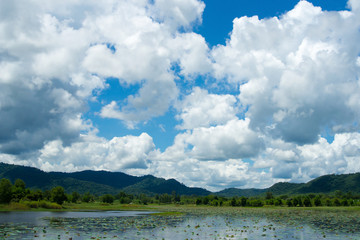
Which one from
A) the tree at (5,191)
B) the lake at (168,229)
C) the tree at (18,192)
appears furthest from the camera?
the tree at (18,192)

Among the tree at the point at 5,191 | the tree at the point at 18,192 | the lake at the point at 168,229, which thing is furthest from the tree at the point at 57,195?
the lake at the point at 168,229

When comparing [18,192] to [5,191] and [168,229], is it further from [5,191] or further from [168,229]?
[168,229]

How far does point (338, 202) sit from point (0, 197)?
196 m

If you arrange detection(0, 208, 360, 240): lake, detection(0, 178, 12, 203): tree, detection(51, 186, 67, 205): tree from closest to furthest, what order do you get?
detection(0, 208, 360, 240): lake → detection(0, 178, 12, 203): tree → detection(51, 186, 67, 205): tree

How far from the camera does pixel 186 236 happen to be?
41.6m

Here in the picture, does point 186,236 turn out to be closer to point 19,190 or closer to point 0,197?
point 0,197

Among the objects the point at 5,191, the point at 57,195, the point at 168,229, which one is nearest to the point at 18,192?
the point at 57,195

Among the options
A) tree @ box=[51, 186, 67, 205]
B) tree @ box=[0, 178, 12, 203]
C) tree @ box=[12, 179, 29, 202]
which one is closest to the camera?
tree @ box=[0, 178, 12, 203]

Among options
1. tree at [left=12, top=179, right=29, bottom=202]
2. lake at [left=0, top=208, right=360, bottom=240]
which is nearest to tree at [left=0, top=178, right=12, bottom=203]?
tree at [left=12, top=179, right=29, bottom=202]

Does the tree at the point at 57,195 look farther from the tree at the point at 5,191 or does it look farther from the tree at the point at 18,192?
the tree at the point at 5,191

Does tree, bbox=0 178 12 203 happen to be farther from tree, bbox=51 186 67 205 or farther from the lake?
the lake

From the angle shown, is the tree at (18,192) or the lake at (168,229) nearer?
the lake at (168,229)

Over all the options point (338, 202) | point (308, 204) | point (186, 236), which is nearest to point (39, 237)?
point (186, 236)

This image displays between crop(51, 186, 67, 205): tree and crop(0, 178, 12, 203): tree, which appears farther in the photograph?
crop(51, 186, 67, 205): tree
